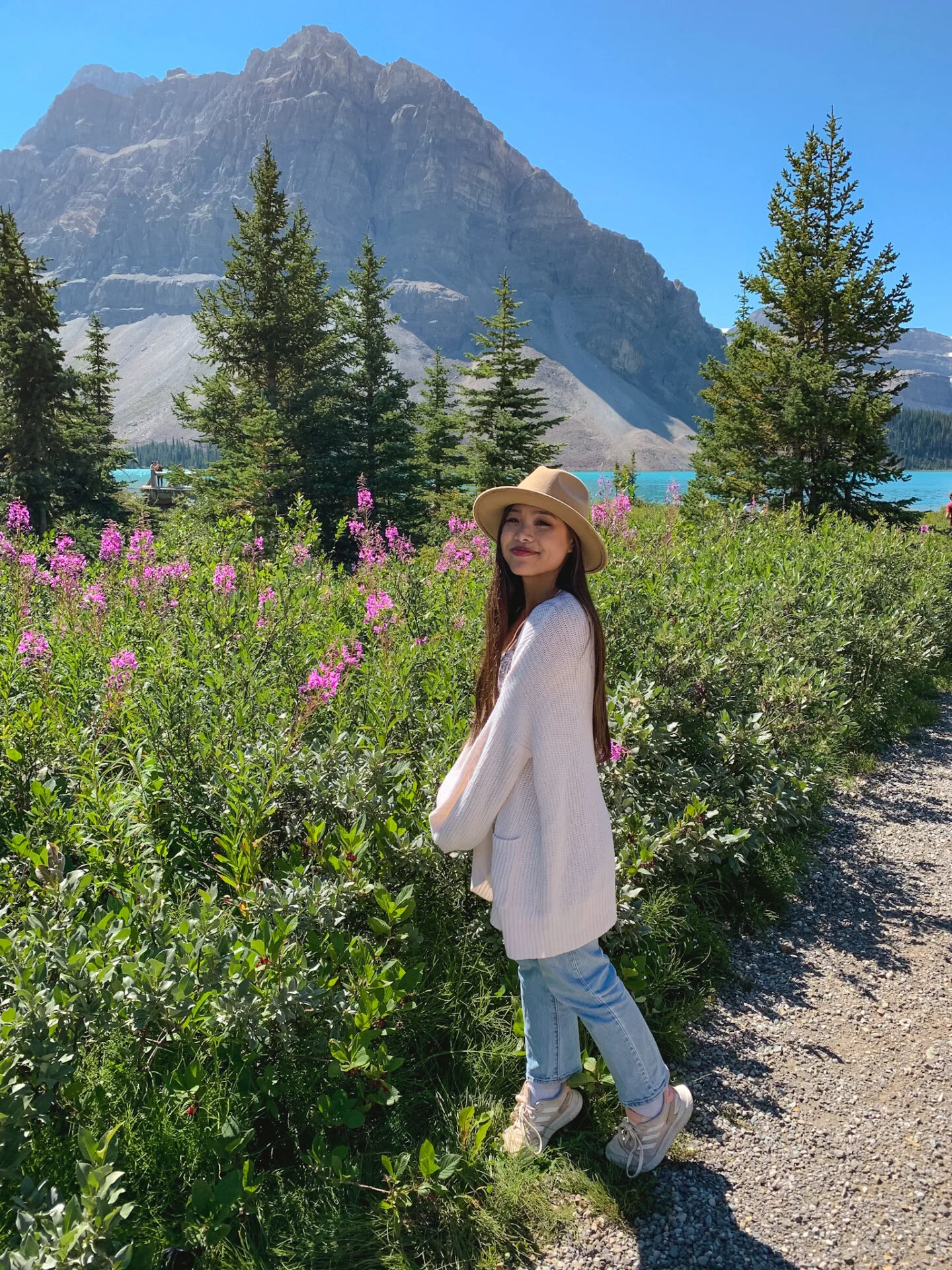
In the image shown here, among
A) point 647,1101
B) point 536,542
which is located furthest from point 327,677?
point 647,1101

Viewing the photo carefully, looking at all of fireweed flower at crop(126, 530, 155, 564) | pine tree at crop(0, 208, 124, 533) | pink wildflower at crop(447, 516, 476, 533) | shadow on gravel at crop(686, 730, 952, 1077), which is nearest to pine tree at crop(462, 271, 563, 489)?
pine tree at crop(0, 208, 124, 533)

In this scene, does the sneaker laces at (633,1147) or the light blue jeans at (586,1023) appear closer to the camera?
the light blue jeans at (586,1023)

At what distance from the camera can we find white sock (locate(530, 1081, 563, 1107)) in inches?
A: 90.6

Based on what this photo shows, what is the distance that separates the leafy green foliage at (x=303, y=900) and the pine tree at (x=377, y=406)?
1502cm

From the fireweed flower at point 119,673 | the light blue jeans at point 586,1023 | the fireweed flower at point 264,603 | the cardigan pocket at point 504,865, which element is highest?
the fireweed flower at point 264,603

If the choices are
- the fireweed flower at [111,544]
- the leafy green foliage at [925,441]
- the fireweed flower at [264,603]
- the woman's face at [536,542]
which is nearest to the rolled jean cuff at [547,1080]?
the woman's face at [536,542]

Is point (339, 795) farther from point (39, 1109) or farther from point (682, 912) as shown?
point (682, 912)

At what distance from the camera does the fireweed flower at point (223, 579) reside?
5234mm

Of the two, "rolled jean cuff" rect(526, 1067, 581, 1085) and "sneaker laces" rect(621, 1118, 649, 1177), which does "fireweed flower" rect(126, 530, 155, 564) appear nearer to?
"rolled jean cuff" rect(526, 1067, 581, 1085)

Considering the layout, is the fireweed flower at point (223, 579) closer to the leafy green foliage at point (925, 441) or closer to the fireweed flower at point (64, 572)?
the fireweed flower at point (64, 572)

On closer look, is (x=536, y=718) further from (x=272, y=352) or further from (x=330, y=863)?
(x=272, y=352)

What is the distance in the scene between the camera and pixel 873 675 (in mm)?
6500

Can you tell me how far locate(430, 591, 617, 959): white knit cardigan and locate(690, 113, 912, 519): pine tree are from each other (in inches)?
633

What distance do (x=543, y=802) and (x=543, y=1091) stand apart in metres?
1.03
